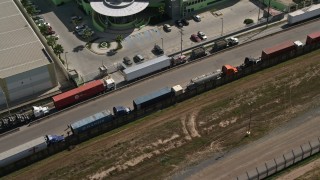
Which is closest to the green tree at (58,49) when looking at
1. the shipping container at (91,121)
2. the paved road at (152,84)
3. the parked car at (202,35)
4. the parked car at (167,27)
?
the paved road at (152,84)

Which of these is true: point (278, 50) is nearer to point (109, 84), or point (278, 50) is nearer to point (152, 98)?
point (152, 98)

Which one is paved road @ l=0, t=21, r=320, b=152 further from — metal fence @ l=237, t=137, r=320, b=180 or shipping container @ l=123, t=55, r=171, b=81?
metal fence @ l=237, t=137, r=320, b=180

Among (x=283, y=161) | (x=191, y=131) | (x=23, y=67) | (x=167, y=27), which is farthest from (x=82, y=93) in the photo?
(x=283, y=161)

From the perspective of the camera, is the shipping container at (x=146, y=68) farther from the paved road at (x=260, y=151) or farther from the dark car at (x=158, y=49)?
the paved road at (x=260, y=151)

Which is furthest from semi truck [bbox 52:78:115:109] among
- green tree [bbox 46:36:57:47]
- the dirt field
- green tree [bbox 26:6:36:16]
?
green tree [bbox 26:6:36:16]

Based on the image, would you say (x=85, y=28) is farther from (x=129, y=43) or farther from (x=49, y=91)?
(x=49, y=91)

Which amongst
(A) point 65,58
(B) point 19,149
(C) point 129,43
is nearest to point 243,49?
(C) point 129,43
